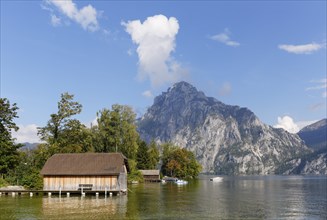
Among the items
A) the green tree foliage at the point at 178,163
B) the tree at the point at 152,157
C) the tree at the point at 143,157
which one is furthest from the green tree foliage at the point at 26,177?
the green tree foliage at the point at 178,163

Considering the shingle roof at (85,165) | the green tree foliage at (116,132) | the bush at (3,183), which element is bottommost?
the bush at (3,183)

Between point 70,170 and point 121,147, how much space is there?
→ 3583cm

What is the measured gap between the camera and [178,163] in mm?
164750

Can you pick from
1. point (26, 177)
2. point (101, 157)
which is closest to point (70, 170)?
point (101, 157)

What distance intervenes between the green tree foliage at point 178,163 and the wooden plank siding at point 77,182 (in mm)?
96944

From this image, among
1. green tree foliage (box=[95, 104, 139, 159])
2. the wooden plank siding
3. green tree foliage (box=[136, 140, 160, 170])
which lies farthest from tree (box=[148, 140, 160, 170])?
the wooden plank siding

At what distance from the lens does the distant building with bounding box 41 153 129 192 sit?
218 feet

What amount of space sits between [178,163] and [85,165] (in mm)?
99610

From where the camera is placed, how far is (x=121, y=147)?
103 metres

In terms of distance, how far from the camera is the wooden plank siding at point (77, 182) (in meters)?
66.6

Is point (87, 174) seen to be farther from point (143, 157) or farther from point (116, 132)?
point (143, 157)

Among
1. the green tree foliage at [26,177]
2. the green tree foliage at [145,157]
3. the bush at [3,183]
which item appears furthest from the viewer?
the green tree foliage at [145,157]

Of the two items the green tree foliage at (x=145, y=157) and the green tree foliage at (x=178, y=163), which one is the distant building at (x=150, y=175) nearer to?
the green tree foliage at (x=145, y=157)

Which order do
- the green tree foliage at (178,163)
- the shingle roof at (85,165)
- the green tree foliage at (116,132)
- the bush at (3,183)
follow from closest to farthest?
1. the shingle roof at (85,165)
2. the bush at (3,183)
3. the green tree foliage at (116,132)
4. the green tree foliage at (178,163)
